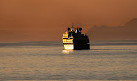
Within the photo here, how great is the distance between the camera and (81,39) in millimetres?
133000

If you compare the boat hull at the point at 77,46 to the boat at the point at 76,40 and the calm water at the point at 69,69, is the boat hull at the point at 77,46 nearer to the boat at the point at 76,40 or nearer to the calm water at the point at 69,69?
the boat at the point at 76,40

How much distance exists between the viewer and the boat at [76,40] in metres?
132

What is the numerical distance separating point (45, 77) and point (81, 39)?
8887 cm

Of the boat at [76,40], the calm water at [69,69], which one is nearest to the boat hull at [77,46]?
the boat at [76,40]

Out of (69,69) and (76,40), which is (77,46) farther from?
Answer: (69,69)

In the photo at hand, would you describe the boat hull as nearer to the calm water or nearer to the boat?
the boat

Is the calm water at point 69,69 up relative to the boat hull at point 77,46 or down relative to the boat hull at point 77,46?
down

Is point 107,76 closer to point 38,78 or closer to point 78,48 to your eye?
point 38,78

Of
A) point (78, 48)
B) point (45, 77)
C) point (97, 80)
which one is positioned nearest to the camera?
point (97, 80)

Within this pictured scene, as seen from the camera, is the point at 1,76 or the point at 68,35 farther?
the point at 68,35

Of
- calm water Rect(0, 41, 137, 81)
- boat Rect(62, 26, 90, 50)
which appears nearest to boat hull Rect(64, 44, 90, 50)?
boat Rect(62, 26, 90, 50)

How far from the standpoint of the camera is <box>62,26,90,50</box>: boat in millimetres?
131625

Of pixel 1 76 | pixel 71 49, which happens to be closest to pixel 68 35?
pixel 71 49

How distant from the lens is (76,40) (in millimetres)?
130750
